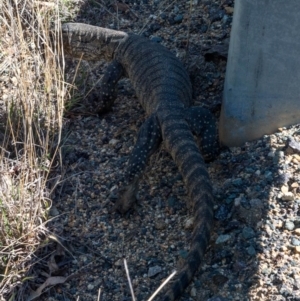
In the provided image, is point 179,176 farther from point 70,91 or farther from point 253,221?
point 70,91

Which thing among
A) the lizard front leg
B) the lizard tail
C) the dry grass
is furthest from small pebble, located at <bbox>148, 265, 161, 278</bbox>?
the lizard front leg

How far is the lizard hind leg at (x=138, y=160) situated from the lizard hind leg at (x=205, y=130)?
0.28 metres

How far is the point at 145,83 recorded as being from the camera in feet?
18.8

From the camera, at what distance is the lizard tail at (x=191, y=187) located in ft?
13.3

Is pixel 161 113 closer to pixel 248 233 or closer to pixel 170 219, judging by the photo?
pixel 170 219

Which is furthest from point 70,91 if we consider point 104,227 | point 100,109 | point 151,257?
point 151,257

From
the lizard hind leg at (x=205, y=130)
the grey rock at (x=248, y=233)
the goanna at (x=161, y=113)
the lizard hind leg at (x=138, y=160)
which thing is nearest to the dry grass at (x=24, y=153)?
the lizard hind leg at (x=138, y=160)

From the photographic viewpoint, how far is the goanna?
14.3ft

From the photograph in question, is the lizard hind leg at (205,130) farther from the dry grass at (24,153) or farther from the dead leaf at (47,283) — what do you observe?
the dead leaf at (47,283)

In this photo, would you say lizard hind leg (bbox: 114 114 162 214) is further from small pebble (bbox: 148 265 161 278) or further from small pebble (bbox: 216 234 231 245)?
small pebble (bbox: 216 234 231 245)

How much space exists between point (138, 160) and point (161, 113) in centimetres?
47

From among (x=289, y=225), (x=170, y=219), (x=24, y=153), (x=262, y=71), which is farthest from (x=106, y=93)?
(x=289, y=225)

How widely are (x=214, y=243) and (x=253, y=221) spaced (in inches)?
12.0

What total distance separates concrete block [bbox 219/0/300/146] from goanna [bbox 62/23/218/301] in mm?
324
